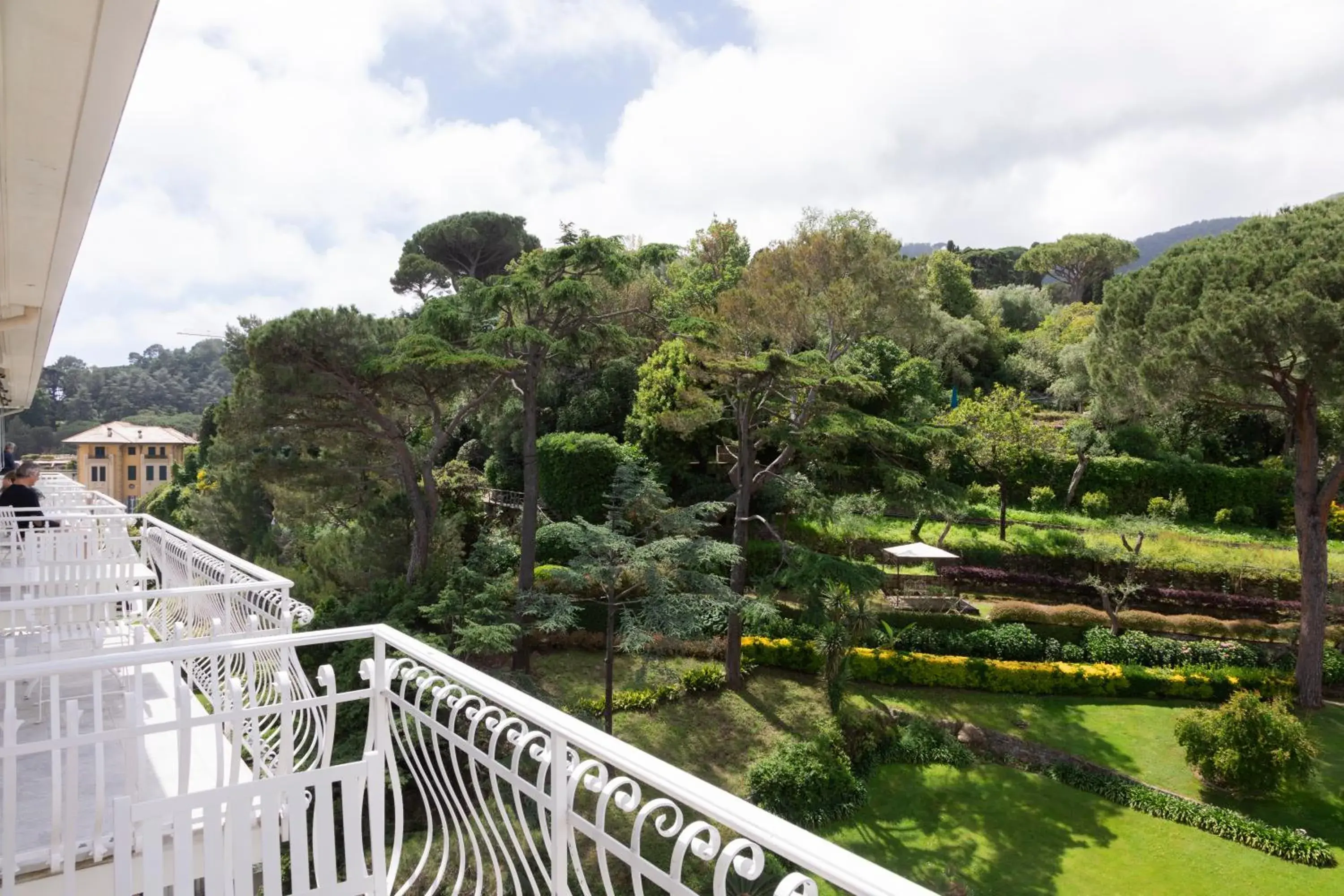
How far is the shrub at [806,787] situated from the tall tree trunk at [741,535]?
8.27 feet

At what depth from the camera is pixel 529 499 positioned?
11289mm

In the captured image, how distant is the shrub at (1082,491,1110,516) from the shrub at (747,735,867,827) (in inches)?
485

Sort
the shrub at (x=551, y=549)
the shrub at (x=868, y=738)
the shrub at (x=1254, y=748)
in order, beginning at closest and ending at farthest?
the shrub at (x=1254, y=748) < the shrub at (x=868, y=738) < the shrub at (x=551, y=549)

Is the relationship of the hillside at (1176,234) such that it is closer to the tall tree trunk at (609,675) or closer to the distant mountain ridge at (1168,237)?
the distant mountain ridge at (1168,237)

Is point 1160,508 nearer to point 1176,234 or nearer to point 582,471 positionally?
point 582,471

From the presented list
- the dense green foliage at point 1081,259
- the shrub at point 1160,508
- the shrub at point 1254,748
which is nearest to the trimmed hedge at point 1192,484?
the shrub at point 1160,508

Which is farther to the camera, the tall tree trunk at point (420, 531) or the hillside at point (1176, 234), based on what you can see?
the hillside at point (1176, 234)

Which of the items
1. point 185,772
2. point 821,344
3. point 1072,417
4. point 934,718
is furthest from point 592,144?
point 1072,417

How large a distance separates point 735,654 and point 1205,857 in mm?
6148

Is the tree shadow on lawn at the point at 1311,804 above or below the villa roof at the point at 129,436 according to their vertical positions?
below

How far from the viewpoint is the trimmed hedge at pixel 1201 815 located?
763 cm

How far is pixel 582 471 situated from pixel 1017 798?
10090 mm

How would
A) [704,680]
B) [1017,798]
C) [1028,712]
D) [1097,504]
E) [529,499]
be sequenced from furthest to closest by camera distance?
[1097,504]
[704,680]
[529,499]
[1028,712]
[1017,798]

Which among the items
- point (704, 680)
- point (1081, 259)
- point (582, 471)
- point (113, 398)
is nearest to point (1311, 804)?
point (704, 680)
